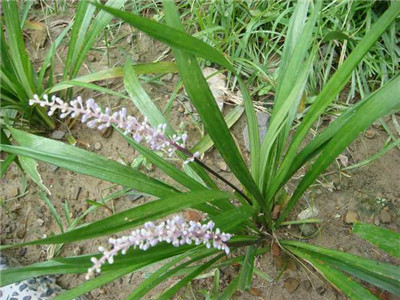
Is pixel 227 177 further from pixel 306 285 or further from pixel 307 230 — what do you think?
pixel 306 285

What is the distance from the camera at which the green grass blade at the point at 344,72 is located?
1.17 meters

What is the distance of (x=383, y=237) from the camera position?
1126 millimetres

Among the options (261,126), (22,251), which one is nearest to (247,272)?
(261,126)

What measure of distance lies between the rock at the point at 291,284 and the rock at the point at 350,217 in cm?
31

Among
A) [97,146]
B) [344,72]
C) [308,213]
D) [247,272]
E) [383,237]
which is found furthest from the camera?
[97,146]

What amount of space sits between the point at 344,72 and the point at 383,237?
0.45 m

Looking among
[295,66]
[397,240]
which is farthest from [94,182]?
[397,240]

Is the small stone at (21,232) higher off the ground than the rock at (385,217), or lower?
higher

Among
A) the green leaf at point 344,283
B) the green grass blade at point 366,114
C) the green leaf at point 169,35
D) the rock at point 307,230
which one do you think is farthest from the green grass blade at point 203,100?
the rock at point 307,230

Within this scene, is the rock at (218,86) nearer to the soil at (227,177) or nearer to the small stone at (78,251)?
the soil at (227,177)

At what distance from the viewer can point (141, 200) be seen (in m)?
1.91

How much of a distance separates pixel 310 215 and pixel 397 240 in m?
0.68

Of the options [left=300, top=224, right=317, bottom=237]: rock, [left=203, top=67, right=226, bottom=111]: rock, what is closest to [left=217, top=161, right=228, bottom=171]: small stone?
[left=203, top=67, right=226, bottom=111]: rock

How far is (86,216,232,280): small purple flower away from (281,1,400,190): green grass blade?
1.35 ft
